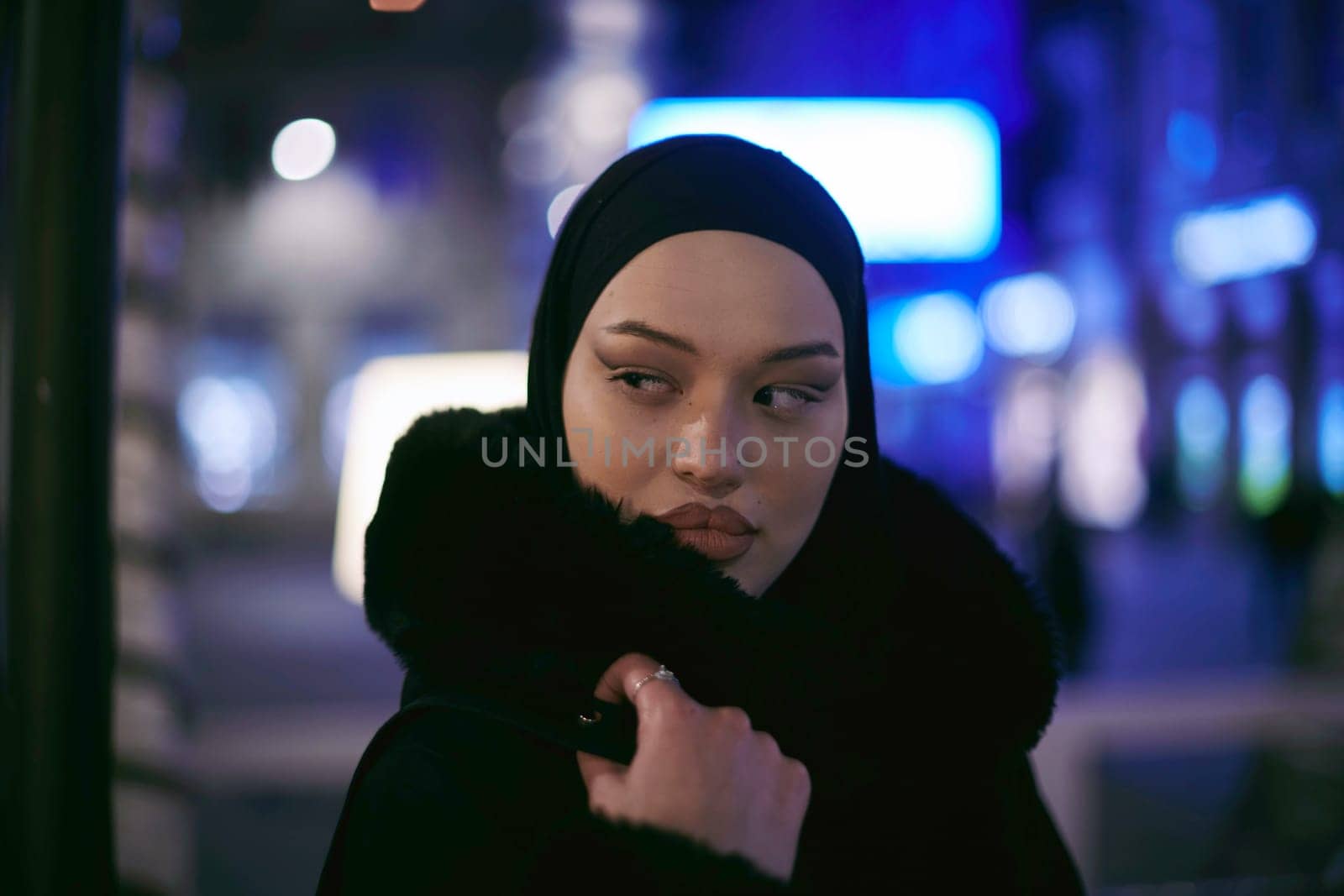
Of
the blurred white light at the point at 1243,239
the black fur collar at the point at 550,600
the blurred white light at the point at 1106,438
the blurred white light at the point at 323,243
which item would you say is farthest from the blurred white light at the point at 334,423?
the black fur collar at the point at 550,600

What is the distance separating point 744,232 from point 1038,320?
16.1 meters

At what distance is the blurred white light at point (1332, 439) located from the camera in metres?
12.8

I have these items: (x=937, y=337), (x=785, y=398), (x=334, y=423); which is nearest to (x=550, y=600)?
(x=785, y=398)

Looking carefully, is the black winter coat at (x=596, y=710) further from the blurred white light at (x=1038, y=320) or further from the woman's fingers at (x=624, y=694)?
the blurred white light at (x=1038, y=320)

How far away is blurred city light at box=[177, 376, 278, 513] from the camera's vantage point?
573 inches

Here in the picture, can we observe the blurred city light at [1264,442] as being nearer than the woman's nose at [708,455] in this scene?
No

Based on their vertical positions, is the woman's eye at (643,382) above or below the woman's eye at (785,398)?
above

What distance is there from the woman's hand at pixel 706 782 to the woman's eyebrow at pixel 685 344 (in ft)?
1.12

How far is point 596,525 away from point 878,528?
45 centimetres

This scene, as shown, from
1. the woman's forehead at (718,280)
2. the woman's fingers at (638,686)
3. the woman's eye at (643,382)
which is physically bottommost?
the woman's fingers at (638,686)

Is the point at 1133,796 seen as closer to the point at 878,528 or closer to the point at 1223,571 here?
the point at 878,528

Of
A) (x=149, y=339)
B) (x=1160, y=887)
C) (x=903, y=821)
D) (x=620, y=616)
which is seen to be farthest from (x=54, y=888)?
(x=1160, y=887)

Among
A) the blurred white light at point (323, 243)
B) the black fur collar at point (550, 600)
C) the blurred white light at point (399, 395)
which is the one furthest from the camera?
the blurred white light at point (323, 243)

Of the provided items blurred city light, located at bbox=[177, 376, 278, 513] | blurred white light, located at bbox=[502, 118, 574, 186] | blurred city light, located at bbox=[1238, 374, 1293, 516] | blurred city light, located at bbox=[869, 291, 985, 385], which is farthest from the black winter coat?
blurred city light, located at bbox=[1238, 374, 1293, 516]
